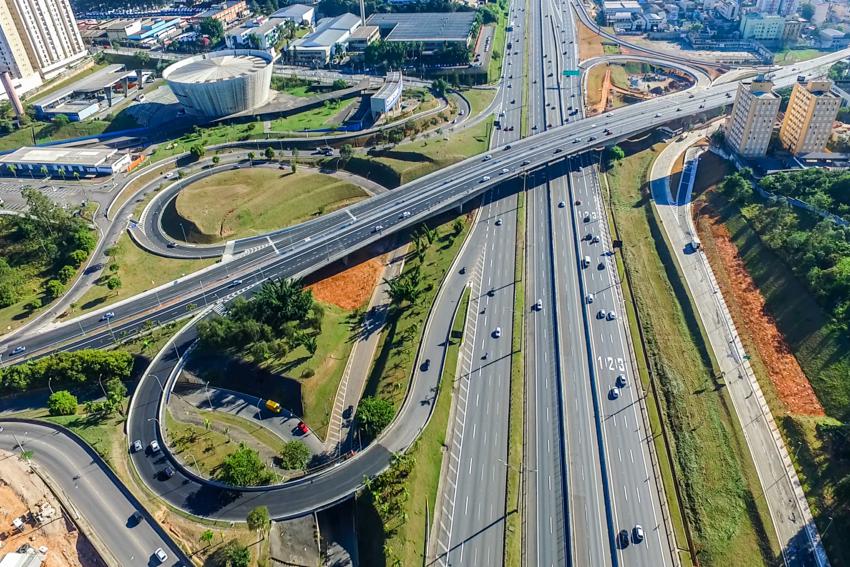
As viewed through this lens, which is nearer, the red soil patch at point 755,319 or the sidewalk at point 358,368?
the red soil patch at point 755,319

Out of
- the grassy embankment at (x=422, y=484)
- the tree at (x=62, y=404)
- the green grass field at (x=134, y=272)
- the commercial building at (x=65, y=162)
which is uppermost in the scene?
the commercial building at (x=65, y=162)

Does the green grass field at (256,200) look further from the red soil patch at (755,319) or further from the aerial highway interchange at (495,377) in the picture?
the red soil patch at (755,319)

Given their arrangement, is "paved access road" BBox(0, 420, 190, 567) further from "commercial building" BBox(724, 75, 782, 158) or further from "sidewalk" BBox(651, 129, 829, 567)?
"commercial building" BBox(724, 75, 782, 158)

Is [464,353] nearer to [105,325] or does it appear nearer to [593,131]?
[105,325]

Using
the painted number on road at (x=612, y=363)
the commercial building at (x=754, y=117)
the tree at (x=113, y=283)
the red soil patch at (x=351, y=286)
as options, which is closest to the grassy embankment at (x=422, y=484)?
the red soil patch at (x=351, y=286)

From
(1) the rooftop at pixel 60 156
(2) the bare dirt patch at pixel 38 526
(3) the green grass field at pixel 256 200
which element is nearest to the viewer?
(2) the bare dirt patch at pixel 38 526

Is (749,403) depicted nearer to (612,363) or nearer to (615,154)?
(612,363)

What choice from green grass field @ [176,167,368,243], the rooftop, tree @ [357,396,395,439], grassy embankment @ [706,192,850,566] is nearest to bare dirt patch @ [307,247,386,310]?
green grass field @ [176,167,368,243]
